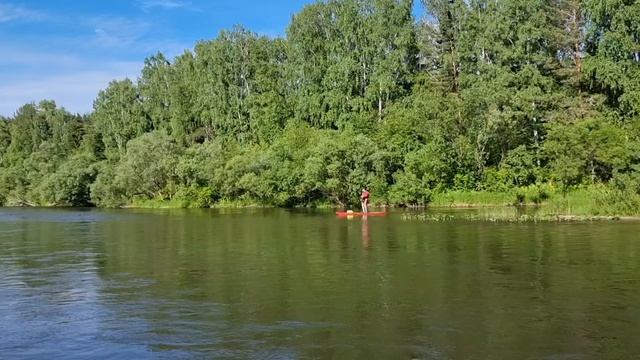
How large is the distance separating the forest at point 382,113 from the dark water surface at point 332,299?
78.1ft

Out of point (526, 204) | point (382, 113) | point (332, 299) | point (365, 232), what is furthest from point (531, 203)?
point (332, 299)

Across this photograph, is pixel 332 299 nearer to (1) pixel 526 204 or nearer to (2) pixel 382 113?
(1) pixel 526 204

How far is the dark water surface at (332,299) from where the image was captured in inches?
513

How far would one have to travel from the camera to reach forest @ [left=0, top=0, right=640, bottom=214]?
6838 cm

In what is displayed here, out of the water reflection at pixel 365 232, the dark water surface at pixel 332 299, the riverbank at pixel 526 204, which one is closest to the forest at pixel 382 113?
the riverbank at pixel 526 204

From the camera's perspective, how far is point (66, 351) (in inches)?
514

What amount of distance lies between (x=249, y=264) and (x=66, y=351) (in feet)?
41.7

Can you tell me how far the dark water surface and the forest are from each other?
78.1ft

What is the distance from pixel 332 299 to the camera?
58.3 ft

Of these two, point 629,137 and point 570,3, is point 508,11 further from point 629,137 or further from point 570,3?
point 629,137

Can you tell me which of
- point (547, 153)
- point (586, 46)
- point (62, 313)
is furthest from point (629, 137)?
point (62, 313)

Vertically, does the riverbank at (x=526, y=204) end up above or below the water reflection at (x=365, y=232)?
above

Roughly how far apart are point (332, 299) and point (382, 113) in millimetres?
73776

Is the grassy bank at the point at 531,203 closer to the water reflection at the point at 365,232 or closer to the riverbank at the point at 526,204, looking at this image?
the riverbank at the point at 526,204
